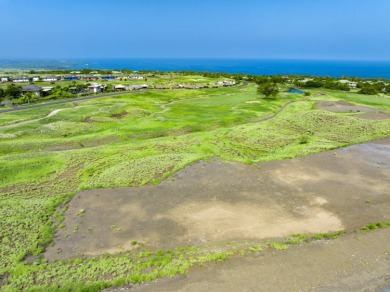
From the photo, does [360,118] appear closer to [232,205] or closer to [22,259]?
[232,205]

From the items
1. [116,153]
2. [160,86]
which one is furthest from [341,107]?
[160,86]

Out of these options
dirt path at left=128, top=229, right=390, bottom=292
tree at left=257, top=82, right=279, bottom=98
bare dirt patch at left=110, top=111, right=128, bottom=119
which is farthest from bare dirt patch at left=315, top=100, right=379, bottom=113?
dirt path at left=128, top=229, right=390, bottom=292

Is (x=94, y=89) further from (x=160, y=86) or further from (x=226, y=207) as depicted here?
(x=226, y=207)

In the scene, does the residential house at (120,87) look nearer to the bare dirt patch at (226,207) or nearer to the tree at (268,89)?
the tree at (268,89)

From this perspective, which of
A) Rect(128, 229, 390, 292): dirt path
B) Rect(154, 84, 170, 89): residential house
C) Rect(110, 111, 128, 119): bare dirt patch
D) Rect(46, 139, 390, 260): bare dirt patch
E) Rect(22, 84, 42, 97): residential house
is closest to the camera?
Rect(128, 229, 390, 292): dirt path

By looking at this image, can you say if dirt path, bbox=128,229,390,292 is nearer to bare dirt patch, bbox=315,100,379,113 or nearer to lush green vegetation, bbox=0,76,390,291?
lush green vegetation, bbox=0,76,390,291
